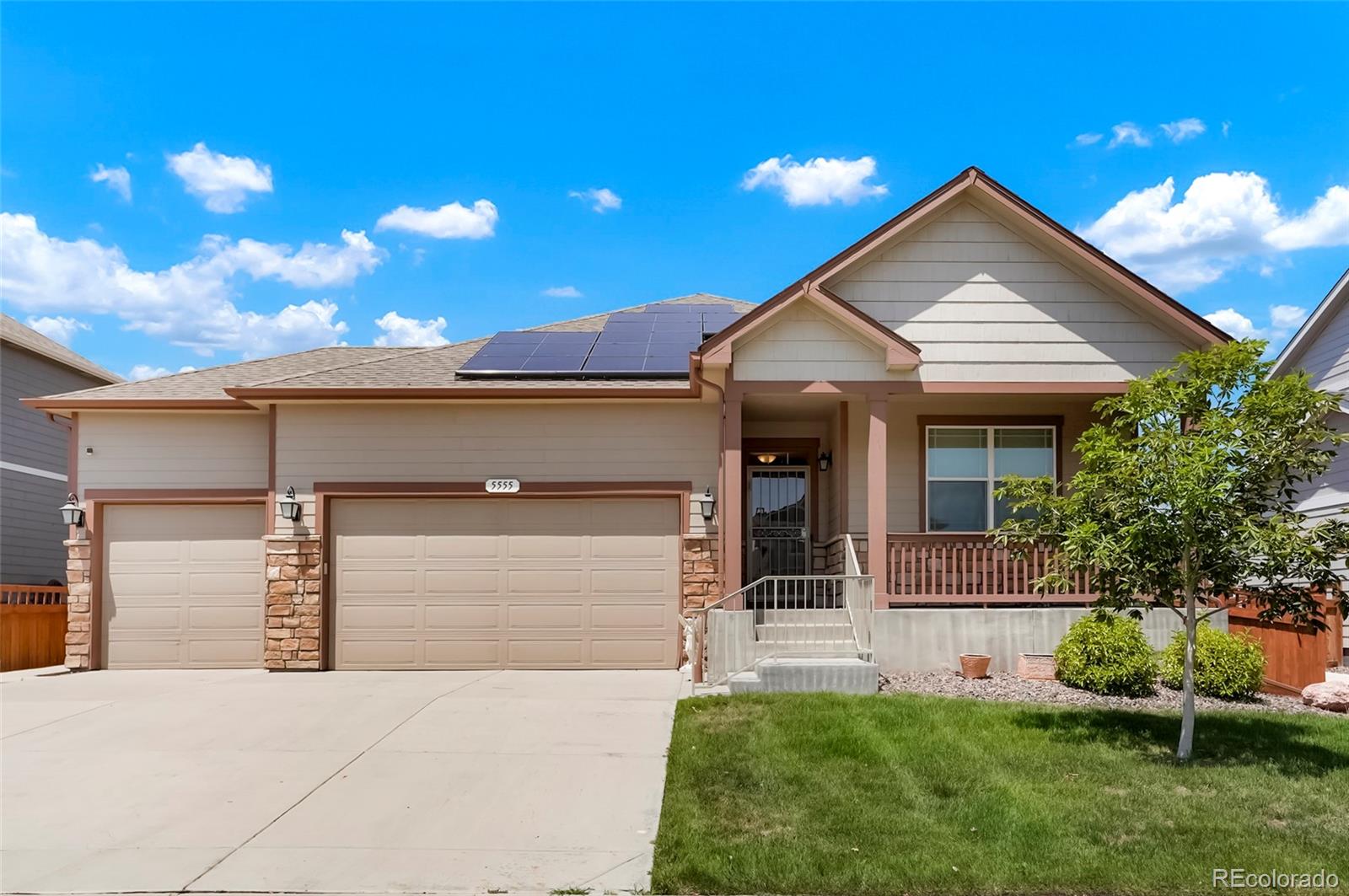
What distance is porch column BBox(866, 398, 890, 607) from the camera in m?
12.1

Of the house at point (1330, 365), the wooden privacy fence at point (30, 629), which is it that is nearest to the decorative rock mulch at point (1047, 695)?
the house at point (1330, 365)

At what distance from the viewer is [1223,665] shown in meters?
10.1

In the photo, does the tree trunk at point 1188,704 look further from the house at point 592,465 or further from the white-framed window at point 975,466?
the white-framed window at point 975,466

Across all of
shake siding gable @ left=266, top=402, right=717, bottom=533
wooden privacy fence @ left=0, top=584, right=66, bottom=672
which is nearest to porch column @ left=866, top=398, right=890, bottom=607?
shake siding gable @ left=266, top=402, right=717, bottom=533

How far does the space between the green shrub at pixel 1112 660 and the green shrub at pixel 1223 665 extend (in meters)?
0.35

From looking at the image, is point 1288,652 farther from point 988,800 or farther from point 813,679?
point 988,800

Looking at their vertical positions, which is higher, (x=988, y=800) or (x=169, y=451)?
(x=169, y=451)

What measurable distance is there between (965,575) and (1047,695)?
85.8 inches

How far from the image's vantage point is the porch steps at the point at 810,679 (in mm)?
10414

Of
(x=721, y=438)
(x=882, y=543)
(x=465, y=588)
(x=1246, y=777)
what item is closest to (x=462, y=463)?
(x=465, y=588)

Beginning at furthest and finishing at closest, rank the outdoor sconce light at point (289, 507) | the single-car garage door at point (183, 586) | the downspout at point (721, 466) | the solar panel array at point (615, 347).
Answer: the single-car garage door at point (183, 586) → the solar panel array at point (615, 347) → the outdoor sconce light at point (289, 507) → the downspout at point (721, 466)

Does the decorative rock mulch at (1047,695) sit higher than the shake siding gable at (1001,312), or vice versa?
the shake siding gable at (1001,312)

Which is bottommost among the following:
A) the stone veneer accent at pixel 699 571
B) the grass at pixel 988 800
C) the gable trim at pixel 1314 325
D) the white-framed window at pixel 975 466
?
the grass at pixel 988 800

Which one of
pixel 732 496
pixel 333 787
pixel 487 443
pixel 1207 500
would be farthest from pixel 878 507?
pixel 333 787
